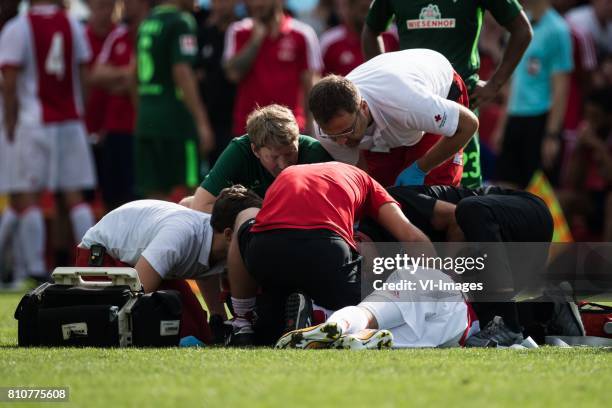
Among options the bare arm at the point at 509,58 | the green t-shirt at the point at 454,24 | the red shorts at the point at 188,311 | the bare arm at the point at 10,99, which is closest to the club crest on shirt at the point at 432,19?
the green t-shirt at the point at 454,24

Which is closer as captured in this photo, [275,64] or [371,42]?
[371,42]

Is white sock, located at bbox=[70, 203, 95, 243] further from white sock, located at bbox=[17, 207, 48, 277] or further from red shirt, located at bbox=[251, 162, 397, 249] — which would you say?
red shirt, located at bbox=[251, 162, 397, 249]

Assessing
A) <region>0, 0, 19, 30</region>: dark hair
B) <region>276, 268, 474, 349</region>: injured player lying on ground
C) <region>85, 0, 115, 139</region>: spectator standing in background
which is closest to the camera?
<region>276, 268, 474, 349</region>: injured player lying on ground

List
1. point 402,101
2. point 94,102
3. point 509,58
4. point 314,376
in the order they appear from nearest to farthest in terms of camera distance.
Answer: point 314,376 → point 402,101 → point 509,58 → point 94,102

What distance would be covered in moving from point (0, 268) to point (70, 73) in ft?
6.69

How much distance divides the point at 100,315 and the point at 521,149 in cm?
683

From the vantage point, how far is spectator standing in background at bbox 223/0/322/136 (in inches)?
459

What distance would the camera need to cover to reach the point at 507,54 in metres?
8.23

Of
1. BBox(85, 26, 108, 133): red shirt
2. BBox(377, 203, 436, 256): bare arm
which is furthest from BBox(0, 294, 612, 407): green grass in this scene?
BBox(85, 26, 108, 133): red shirt

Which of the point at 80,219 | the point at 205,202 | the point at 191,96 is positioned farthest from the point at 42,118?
the point at 205,202

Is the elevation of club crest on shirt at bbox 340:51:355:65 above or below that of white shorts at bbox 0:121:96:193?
above

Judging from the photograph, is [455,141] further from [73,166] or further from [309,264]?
[73,166]

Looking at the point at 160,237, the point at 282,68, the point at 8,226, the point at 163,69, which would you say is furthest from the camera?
the point at 8,226

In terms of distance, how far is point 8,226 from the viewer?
12.4m
